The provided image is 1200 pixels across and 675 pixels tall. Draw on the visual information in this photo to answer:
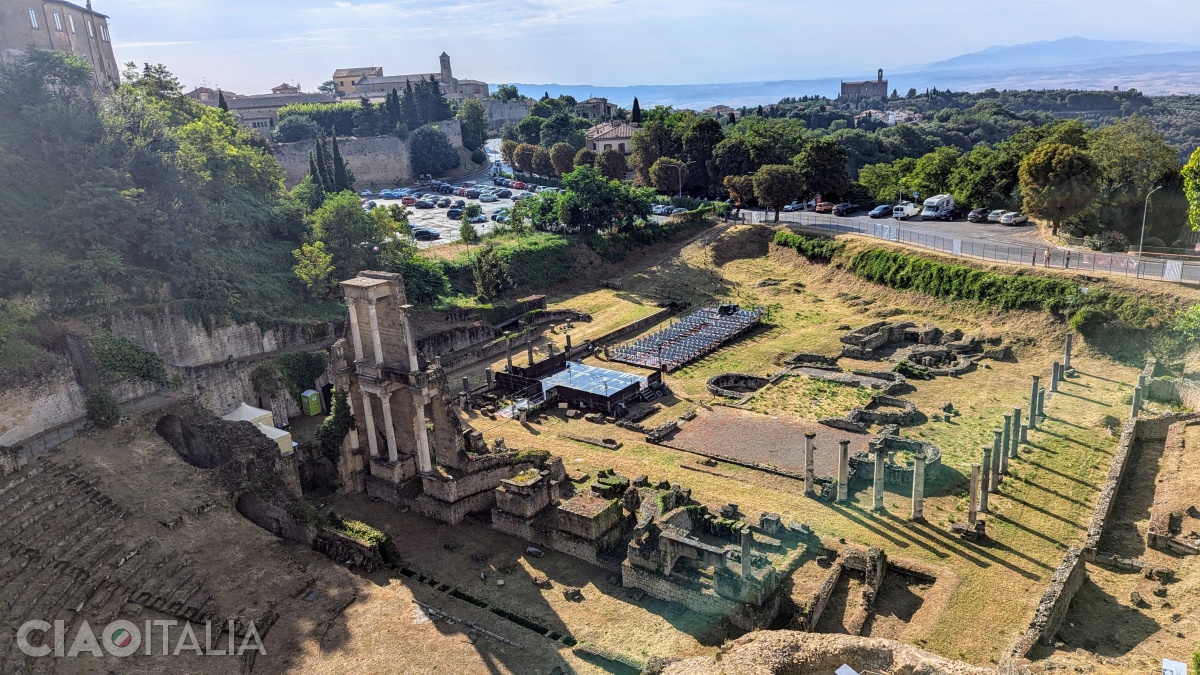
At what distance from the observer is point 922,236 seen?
53938 millimetres

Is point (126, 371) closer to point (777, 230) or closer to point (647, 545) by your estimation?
point (647, 545)

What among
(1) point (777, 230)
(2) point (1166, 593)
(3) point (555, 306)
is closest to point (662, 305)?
(3) point (555, 306)

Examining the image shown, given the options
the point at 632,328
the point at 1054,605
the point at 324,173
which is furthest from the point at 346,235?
the point at 1054,605

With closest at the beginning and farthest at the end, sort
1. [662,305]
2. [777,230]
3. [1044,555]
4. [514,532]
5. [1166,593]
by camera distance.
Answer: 1. [1166,593]
2. [1044,555]
3. [514,532]
4. [662,305]
5. [777,230]

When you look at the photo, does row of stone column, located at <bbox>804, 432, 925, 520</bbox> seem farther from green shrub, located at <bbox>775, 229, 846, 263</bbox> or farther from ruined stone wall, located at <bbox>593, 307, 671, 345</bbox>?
green shrub, located at <bbox>775, 229, 846, 263</bbox>

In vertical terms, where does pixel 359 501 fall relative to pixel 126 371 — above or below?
below

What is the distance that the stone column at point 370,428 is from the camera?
27.4m

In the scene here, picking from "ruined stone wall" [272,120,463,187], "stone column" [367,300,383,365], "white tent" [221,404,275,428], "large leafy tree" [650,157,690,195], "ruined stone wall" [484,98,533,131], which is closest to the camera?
"stone column" [367,300,383,365]

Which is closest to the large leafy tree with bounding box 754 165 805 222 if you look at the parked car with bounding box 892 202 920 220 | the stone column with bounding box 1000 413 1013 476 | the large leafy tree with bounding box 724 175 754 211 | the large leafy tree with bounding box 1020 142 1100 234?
the large leafy tree with bounding box 724 175 754 211

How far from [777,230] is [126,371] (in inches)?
1858

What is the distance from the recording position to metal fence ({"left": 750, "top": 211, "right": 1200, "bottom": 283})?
136 ft

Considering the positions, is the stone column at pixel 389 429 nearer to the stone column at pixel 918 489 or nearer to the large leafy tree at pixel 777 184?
the stone column at pixel 918 489

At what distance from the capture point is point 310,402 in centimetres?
3497

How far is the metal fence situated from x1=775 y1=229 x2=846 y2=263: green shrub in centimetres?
190
